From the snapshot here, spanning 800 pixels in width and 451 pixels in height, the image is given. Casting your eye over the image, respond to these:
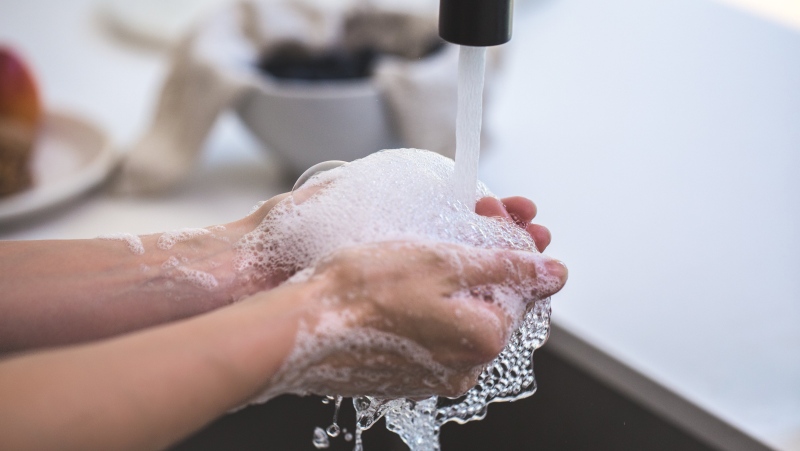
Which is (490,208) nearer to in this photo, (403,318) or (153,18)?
(403,318)

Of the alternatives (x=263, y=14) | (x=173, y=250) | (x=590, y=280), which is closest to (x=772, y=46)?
(x=590, y=280)

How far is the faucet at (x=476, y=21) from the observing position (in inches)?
11.0

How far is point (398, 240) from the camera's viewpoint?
0.37m

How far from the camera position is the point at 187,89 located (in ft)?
2.25

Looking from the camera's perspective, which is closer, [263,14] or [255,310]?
[255,310]

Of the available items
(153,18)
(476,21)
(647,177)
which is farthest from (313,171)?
(153,18)

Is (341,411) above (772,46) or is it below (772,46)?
below

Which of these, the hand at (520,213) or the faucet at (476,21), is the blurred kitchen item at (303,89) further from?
the faucet at (476,21)

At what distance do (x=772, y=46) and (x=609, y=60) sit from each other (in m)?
0.16

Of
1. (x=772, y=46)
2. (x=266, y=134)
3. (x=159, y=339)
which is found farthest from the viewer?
(x=772, y=46)

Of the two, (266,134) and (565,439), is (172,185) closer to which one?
(266,134)

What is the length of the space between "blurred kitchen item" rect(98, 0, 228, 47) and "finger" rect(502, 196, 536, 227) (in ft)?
2.23

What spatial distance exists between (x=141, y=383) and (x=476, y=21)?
17 cm

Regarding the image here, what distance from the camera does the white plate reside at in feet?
2.21
